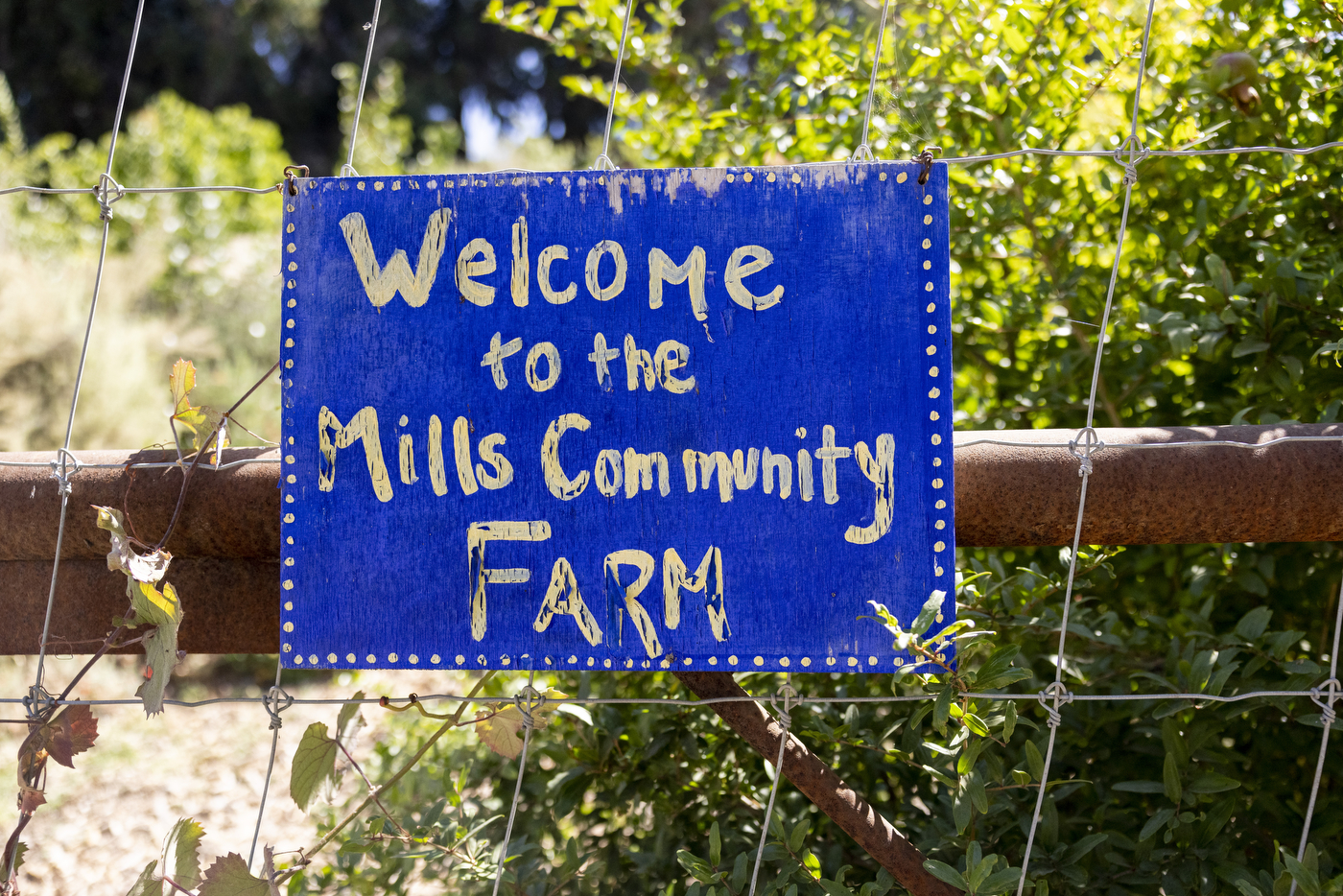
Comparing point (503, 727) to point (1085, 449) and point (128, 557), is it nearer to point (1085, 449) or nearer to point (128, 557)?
point (128, 557)


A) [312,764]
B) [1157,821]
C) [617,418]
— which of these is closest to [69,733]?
[312,764]

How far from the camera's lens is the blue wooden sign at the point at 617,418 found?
99cm

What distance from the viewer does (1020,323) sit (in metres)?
1.55

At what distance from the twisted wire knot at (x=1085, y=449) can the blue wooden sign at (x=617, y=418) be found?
0.46 feet

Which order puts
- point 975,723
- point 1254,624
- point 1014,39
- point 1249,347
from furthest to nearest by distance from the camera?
point 1014,39
point 1249,347
point 1254,624
point 975,723

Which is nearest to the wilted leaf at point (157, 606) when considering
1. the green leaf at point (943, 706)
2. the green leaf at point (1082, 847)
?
the green leaf at point (943, 706)

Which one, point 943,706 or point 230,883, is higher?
point 943,706

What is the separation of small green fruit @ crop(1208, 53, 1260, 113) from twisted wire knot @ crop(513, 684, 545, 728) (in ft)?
4.28

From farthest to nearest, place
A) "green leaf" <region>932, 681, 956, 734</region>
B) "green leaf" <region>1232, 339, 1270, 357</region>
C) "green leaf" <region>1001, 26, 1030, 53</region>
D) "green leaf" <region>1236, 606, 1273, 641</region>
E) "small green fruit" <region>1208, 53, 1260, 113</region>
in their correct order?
"green leaf" <region>1001, 26, 1030, 53</region> → "small green fruit" <region>1208, 53, 1260, 113</region> → "green leaf" <region>1232, 339, 1270, 357</region> → "green leaf" <region>1236, 606, 1273, 641</region> → "green leaf" <region>932, 681, 956, 734</region>

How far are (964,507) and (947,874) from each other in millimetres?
385

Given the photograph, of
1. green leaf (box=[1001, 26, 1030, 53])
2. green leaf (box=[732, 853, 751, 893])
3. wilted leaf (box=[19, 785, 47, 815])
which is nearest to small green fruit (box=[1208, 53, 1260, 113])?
green leaf (box=[1001, 26, 1030, 53])

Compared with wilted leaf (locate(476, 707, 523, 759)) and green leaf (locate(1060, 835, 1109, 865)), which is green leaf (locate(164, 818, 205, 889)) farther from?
green leaf (locate(1060, 835, 1109, 865))

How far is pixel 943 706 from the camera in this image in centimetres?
93

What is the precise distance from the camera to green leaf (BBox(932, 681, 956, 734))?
92 cm
